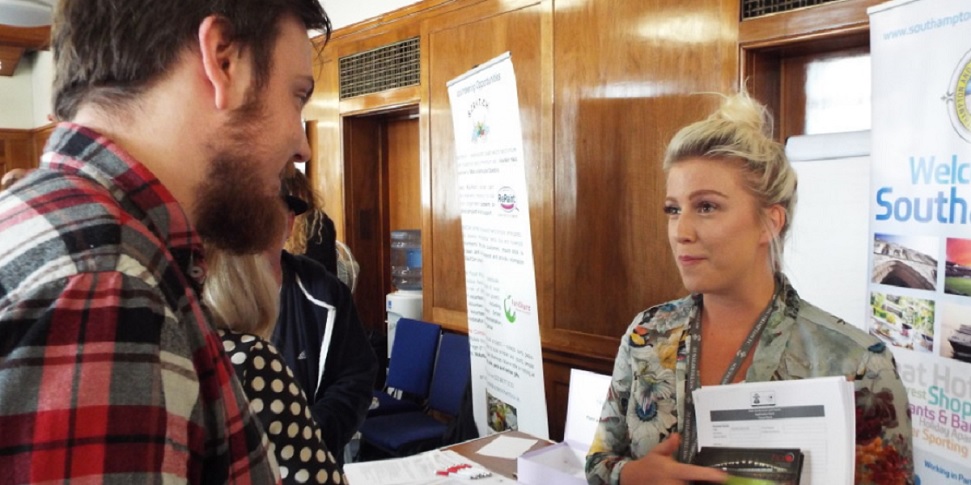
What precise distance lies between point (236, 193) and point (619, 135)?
256 centimetres

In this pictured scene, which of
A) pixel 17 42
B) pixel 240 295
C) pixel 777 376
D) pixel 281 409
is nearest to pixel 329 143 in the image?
pixel 240 295

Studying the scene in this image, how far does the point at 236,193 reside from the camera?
708mm

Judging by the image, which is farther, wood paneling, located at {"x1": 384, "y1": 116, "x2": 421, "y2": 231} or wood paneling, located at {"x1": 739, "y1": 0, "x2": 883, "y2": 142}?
wood paneling, located at {"x1": 384, "y1": 116, "x2": 421, "y2": 231}

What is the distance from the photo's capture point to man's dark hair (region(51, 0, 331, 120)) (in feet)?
2.16

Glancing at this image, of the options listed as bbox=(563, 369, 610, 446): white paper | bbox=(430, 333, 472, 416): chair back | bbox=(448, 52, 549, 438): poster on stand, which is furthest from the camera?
bbox=(430, 333, 472, 416): chair back

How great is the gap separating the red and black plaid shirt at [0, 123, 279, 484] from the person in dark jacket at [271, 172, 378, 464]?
1.33m

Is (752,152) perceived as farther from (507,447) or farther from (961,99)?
(507,447)

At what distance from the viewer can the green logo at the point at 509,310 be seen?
2.76m

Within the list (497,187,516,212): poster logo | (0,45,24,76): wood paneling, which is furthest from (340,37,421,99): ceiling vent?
(0,45,24,76): wood paneling

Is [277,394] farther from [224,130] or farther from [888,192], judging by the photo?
[888,192]

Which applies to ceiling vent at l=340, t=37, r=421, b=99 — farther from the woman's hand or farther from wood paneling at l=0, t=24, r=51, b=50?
wood paneling at l=0, t=24, r=51, b=50

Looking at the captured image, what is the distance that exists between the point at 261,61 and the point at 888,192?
5.81ft

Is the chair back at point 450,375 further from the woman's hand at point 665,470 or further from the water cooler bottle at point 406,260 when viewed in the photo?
the woman's hand at point 665,470

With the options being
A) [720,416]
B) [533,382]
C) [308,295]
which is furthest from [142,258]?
[533,382]
